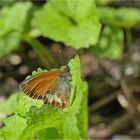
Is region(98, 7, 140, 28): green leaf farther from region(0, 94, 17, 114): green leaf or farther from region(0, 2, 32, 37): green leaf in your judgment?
region(0, 94, 17, 114): green leaf

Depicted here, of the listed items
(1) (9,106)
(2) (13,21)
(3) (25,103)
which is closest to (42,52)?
(2) (13,21)

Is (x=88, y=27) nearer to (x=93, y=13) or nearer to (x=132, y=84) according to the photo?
(x=93, y=13)

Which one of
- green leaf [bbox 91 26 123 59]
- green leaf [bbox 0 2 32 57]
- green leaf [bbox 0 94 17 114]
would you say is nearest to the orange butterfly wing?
green leaf [bbox 0 94 17 114]

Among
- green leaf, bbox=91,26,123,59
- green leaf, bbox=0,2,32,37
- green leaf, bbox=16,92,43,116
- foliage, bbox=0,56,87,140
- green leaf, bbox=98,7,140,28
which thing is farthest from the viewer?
green leaf, bbox=91,26,123,59

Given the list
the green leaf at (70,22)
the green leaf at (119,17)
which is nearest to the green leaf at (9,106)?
the green leaf at (70,22)

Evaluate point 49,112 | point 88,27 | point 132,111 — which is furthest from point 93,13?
point 49,112
